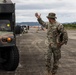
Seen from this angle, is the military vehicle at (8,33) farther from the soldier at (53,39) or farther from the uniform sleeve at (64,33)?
the uniform sleeve at (64,33)

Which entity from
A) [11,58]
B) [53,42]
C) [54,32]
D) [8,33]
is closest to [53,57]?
[53,42]

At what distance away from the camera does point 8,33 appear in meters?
10.9

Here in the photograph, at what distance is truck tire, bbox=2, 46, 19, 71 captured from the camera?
11250 millimetres

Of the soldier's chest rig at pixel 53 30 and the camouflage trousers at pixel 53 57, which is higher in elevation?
the soldier's chest rig at pixel 53 30

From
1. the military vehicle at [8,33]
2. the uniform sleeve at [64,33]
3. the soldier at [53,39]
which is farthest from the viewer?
the military vehicle at [8,33]

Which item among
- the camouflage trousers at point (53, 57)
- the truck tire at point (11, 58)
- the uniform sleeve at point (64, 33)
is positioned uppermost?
the uniform sleeve at point (64, 33)

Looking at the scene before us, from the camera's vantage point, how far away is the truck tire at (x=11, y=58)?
11250 millimetres

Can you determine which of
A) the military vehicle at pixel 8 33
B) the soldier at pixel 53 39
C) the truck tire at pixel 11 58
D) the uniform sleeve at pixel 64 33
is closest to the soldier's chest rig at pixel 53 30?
the soldier at pixel 53 39

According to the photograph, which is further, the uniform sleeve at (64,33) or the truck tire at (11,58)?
the truck tire at (11,58)

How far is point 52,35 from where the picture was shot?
9.42m

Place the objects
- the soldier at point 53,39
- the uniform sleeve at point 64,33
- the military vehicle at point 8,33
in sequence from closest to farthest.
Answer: the uniform sleeve at point 64,33 < the soldier at point 53,39 < the military vehicle at point 8,33

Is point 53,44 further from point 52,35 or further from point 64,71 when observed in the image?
point 64,71

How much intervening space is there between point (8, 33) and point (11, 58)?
2.85 ft

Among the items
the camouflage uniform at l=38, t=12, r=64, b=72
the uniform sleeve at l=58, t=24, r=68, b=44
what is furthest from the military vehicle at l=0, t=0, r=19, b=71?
the uniform sleeve at l=58, t=24, r=68, b=44
